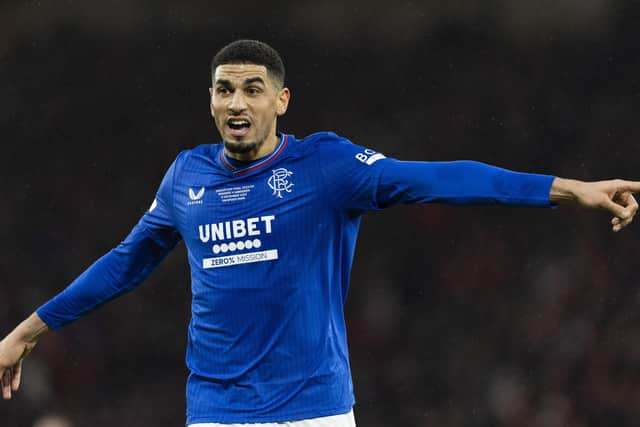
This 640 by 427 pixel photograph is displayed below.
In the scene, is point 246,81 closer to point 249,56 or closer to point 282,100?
point 249,56

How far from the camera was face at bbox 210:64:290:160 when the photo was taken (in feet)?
12.3

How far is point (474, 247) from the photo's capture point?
909cm

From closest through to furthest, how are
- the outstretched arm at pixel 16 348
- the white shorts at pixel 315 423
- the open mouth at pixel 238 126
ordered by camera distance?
1. the white shorts at pixel 315 423
2. the open mouth at pixel 238 126
3. the outstretched arm at pixel 16 348

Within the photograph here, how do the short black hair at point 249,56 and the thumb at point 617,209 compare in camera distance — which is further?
the short black hair at point 249,56

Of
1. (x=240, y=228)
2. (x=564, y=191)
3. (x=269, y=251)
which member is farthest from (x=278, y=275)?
(x=564, y=191)

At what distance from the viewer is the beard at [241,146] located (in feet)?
12.3

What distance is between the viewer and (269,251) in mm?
3686

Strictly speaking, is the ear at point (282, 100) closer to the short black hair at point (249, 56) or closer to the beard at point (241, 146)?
the short black hair at point (249, 56)

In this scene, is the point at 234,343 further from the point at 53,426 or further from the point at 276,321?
the point at 53,426

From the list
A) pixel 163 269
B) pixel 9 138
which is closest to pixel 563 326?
pixel 163 269

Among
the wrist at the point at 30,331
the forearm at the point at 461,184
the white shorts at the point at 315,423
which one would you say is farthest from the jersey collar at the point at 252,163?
the wrist at the point at 30,331

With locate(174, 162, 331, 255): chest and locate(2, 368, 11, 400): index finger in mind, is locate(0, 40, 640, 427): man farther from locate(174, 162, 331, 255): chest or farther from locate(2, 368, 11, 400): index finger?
locate(2, 368, 11, 400): index finger

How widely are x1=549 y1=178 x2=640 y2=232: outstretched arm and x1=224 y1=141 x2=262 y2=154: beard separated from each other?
1.03 meters

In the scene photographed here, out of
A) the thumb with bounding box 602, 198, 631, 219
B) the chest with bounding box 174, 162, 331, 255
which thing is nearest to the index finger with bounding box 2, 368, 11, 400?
the chest with bounding box 174, 162, 331, 255
